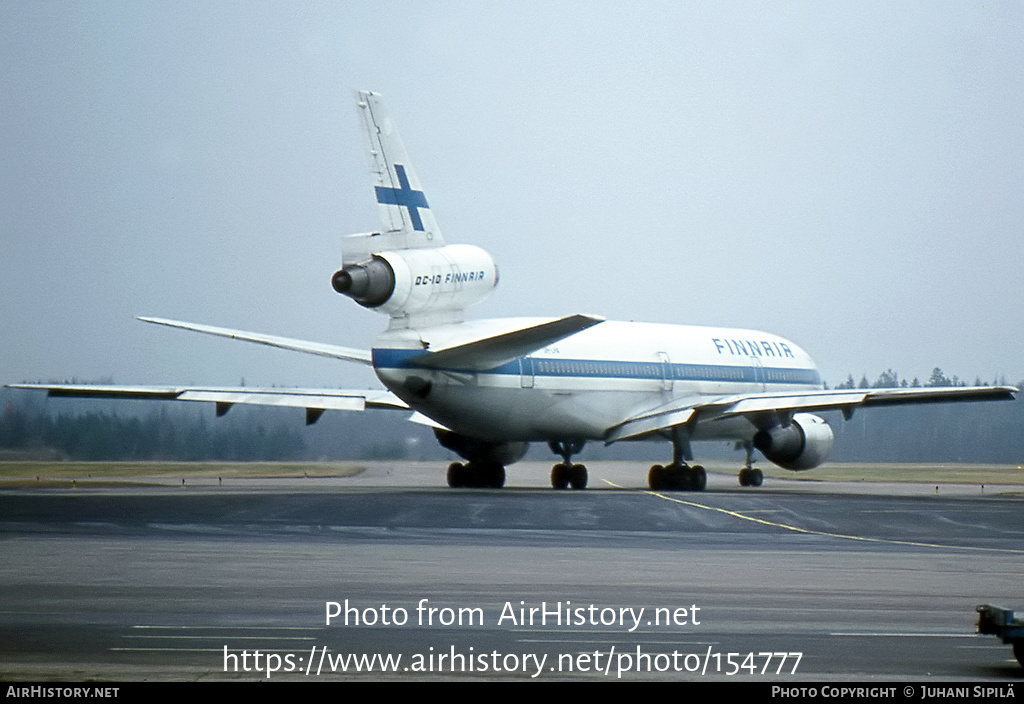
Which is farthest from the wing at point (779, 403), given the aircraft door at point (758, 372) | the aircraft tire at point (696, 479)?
the aircraft door at point (758, 372)

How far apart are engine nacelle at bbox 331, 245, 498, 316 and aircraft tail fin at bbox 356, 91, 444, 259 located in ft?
1.12

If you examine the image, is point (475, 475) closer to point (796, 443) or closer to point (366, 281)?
point (796, 443)

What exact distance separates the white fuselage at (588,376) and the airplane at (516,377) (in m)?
0.05

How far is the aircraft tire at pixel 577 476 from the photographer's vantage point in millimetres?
41844

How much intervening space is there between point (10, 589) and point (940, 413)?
76977 millimetres

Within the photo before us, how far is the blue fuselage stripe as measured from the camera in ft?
111

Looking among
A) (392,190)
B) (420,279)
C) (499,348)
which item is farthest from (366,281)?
(499,348)

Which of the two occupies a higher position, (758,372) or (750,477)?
(758,372)

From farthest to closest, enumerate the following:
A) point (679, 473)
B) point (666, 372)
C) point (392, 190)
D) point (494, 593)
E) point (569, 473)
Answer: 1. point (666, 372)
2. point (569, 473)
3. point (679, 473)
4. point (392, 190)
5. point (494, 593)

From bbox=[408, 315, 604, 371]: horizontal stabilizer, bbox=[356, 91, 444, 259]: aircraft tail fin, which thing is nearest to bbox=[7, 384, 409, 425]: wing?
bbox=[408, 315, 604, 371]: horizontal stabilizer

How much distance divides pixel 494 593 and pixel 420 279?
1939 cm

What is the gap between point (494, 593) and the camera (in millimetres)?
13391
